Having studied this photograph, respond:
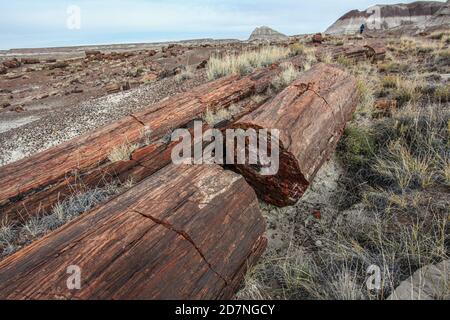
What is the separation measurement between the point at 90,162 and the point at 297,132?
251cm

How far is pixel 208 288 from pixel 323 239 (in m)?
1.43

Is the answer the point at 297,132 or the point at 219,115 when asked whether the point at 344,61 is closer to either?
the point at 219,115

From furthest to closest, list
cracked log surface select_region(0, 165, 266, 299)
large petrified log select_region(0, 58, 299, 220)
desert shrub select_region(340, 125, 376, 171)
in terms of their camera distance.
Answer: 1. desert shrub select_region(340, 125, 376, 171)
2. large petrified log select_region(0, 58, 299, 220)
3. cracked log surface select_region(0, 165, 266, 299)

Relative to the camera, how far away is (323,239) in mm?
3051

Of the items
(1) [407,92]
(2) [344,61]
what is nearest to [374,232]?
(1) [407,92]

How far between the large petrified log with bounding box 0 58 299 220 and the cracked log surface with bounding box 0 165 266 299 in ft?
4.02

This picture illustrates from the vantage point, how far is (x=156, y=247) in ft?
6.86

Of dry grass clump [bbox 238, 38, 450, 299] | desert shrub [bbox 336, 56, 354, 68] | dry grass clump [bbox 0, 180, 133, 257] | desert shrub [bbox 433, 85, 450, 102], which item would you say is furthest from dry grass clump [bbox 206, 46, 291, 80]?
dry grass clump [bbox 0, 180, 133, 257]

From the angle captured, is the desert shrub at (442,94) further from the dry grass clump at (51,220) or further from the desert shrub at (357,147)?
the dry grass clump at (51,220)

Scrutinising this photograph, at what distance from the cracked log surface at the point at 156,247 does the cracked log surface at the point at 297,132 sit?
630 mm

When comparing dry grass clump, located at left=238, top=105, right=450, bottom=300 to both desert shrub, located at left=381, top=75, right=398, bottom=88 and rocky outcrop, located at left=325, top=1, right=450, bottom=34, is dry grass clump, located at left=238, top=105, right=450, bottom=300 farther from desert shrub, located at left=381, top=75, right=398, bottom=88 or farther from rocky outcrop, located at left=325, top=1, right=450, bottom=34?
rocky outcrop, located at left=325, top=1, right=450, bottom=34

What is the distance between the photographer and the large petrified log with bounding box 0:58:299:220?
3459 millimetres

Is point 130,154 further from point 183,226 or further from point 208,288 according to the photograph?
point 208,288
